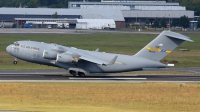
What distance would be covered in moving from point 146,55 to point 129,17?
12851 cm

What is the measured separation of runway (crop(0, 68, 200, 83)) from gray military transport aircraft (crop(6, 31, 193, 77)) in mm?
956

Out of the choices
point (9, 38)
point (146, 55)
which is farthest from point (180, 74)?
point (9, 38)

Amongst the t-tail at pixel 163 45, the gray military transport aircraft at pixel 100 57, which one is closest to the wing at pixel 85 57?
the gray military transport aircraft at pixel 100 57

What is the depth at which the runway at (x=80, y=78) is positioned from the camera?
47.6m

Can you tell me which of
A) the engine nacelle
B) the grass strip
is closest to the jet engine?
the engine nacelle

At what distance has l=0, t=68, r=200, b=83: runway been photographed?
4762 centimetres

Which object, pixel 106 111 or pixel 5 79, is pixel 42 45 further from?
pixel 106 111

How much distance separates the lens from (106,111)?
30.5 metres

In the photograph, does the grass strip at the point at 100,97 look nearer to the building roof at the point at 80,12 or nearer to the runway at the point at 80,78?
the runway at the point at 80,78

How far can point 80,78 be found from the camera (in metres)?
49.3

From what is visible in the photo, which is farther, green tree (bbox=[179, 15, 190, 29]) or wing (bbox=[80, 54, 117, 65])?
green tree (bbox=[179, 15, 190, 29])

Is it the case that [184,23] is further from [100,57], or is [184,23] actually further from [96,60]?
[96,60]

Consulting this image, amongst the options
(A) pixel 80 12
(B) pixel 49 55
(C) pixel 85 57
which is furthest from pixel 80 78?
(A) pixel 80 12

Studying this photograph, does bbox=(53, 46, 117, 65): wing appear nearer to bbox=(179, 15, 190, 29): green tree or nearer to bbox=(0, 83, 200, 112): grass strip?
bbox=(0, 83, 200, 112): grass strip
